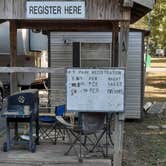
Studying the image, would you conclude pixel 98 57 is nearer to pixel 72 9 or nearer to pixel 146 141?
pixel 146 141

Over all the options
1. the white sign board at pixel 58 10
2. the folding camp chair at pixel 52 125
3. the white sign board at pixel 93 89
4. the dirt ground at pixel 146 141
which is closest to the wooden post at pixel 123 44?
the white sign board at pixel 93 89

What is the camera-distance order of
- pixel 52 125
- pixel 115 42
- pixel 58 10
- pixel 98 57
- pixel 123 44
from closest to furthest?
pixel 58 10 → pixel 123 44 → pixel 52 125 → pixel 115 42 → pixel 98 57

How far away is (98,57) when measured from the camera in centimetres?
1393

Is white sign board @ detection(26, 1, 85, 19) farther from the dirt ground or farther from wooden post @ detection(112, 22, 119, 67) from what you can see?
wooden post @ detection(112, 22, 119, 67)

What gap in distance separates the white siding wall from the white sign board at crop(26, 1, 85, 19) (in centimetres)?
533

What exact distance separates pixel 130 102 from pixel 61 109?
393 cm

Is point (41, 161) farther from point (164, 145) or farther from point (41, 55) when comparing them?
point (41, 55)

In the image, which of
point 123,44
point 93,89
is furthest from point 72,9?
point 93,89

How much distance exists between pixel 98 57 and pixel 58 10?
5.59 m

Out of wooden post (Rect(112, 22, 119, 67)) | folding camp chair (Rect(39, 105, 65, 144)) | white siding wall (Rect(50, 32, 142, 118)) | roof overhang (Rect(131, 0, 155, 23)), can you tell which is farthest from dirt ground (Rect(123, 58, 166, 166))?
roof overhang (Rect(131, 0, 155, 23))

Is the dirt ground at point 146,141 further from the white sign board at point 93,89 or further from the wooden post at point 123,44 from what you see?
the wooden post at point 123,44

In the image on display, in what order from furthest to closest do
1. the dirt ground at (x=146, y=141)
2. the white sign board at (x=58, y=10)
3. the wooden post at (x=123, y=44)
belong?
1. the dirt ground at (x=146, y=141)
2. the wooden post at (x=123, y=44)
3. the white sign board at (x=58, y=10)

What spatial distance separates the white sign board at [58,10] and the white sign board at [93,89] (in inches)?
34.3

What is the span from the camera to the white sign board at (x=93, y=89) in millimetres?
8445
